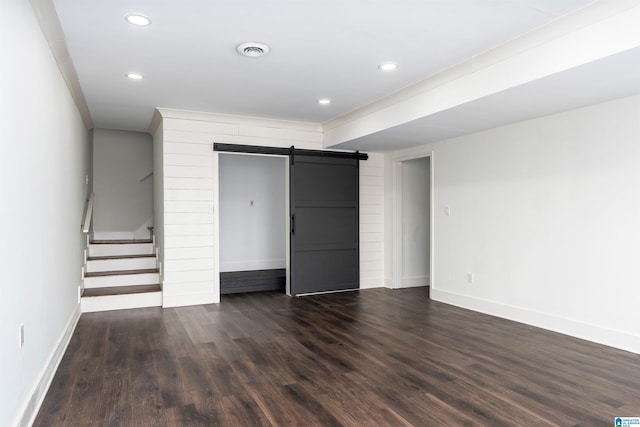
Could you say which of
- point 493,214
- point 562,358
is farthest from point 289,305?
point 562,358

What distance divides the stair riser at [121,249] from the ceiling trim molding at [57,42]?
228 cm

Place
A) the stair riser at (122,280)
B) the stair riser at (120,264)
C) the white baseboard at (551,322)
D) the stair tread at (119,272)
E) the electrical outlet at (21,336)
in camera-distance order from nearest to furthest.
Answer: the electrical outlet at (21,336), the white baseboard at (551,322), the stair riser at (122,280), the stair tread at (119,272), the stair riser at (120,264)

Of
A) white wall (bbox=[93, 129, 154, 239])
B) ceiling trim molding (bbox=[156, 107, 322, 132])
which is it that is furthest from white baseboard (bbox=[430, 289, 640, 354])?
white wall (bbox=[93, 129, 154, 239])

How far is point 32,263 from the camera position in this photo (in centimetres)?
258

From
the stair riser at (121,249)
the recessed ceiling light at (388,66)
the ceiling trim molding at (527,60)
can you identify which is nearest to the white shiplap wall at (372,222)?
the ceiling trim molding at (527,60)

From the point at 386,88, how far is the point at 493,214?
1.93m

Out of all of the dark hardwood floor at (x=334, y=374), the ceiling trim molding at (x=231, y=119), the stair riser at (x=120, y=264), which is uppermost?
the ceiling trim molding at (x=231, y=119)

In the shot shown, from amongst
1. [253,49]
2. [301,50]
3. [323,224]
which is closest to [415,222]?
[323,224]

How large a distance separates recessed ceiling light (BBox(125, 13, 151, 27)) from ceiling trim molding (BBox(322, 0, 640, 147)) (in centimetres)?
253

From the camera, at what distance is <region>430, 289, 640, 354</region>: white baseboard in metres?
3.58

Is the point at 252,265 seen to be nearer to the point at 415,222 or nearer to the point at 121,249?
the point at 121,249

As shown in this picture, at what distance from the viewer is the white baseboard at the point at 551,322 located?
3584mm

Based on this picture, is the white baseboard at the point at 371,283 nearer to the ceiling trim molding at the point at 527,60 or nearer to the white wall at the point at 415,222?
the white wall at the point at 415,222

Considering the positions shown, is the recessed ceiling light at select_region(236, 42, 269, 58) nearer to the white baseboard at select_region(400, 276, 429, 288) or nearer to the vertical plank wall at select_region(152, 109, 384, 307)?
the vertical plank wall at select_region(152, 109, 384, 307)
